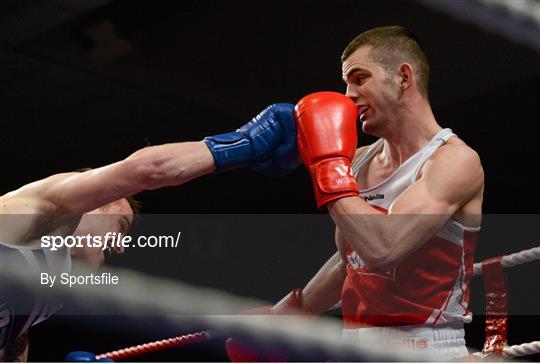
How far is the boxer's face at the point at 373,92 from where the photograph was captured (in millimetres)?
2475

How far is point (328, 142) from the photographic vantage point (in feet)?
7.39

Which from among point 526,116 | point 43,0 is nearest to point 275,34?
point 43,0

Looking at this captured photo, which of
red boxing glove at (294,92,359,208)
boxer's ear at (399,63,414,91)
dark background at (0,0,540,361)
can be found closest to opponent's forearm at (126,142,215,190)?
red boxing glove at (294,92,359,208)

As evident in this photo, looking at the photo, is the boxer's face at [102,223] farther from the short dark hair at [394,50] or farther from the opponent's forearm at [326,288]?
the short dark hair at [394,50]

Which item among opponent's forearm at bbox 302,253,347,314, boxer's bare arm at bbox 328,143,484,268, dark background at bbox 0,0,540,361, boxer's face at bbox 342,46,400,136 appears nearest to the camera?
boxer's bare arm at bbox 328,143,484,268

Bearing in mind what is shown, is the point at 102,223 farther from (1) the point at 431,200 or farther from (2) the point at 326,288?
(1) the point at 431,200

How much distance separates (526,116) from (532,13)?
0.82m

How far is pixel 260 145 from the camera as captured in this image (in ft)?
7.61

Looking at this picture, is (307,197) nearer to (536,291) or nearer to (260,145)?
(536,291)

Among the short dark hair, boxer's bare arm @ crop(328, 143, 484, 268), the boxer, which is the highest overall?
the short dark hair

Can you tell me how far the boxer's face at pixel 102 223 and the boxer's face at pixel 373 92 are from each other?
952 mm

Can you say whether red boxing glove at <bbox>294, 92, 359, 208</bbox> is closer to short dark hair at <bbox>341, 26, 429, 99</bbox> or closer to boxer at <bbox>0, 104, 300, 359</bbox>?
boxer at <bbox>0, 104, 300, 359</bbox>

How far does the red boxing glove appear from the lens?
2.19 metres

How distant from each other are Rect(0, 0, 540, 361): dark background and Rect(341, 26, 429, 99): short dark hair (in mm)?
1771
